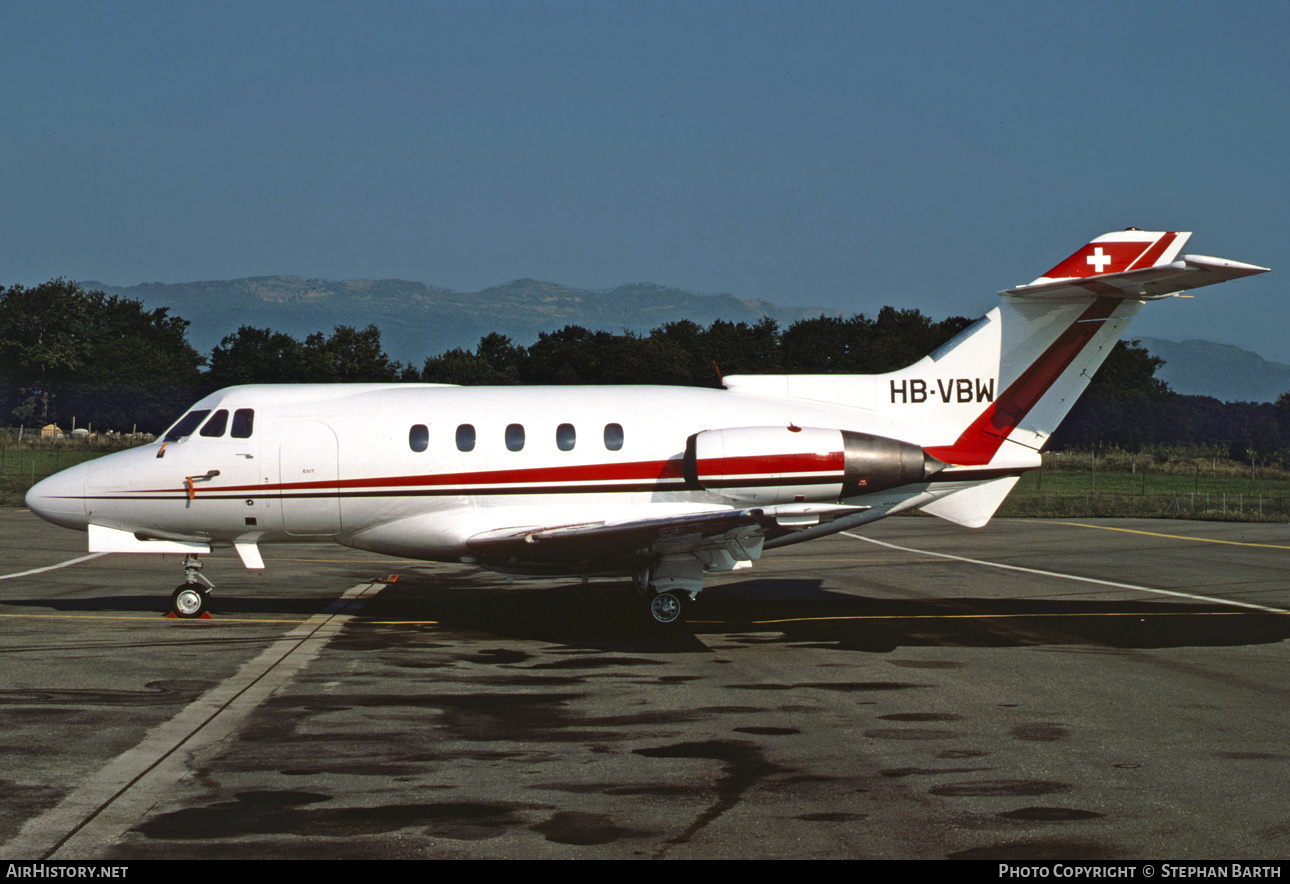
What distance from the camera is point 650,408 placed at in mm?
17219

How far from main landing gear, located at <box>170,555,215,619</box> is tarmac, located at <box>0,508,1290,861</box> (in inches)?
19.6

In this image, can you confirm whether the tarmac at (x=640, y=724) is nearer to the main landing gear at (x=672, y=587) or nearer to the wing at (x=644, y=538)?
the main landing gear at (x=672, y=587)

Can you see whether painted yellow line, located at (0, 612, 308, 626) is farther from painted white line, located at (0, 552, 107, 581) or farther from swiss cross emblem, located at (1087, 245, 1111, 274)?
swiss cross emblem, located at (1087, 245, 1111, 274)

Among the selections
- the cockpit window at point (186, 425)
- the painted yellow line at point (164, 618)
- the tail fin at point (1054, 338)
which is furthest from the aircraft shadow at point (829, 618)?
the cockpit window at point (186, 425)

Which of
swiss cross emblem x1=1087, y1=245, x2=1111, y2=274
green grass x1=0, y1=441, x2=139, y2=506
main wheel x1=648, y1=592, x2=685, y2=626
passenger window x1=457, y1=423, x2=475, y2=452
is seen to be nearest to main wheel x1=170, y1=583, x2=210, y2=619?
passenger window x1=457, y1=423, x2=475, y2=452

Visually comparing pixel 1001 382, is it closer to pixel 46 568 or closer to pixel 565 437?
pixel 565 437

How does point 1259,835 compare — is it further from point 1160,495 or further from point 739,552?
point 1160,495

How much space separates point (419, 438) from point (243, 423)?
104 inches

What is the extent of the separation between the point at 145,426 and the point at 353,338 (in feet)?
56.2

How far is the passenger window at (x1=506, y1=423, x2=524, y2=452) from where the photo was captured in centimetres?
1683

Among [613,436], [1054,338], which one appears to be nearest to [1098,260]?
[1054,338]

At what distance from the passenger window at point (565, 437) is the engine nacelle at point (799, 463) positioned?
174 centimetres

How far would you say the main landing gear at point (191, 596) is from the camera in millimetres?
16969
